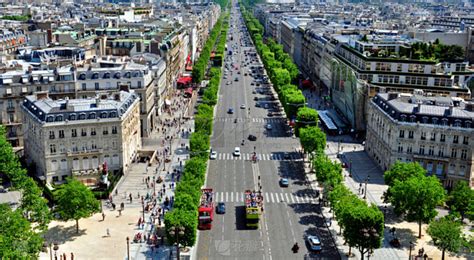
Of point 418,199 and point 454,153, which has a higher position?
point 454,153

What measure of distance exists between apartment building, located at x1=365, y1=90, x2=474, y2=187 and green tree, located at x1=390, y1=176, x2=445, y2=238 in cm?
2385

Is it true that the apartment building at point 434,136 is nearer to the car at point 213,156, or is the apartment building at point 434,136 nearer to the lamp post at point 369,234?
the car at point 213,156

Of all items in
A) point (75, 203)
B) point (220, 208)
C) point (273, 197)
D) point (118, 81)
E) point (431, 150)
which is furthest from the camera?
point (118, 81)

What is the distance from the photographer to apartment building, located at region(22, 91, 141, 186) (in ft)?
356

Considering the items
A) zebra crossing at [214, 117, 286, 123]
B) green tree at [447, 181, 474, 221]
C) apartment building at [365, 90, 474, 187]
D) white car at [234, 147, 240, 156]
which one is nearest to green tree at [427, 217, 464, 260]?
green tree at [447, 181, 474, 221]

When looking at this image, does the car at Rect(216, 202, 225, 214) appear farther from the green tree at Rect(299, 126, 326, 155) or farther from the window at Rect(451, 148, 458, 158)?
the window at Rect(451, 148, 458, 158)

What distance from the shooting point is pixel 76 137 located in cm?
11012

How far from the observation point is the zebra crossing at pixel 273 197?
347 ft

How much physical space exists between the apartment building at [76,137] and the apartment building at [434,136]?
56.3m

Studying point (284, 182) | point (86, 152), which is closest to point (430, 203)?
point (284, 182)

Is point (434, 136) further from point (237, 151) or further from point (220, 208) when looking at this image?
point (220, 208)

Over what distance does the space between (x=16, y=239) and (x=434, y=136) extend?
3167 inches

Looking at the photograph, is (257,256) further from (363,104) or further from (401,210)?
(363,104)

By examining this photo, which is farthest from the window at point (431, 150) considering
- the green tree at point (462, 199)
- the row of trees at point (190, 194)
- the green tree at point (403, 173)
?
the row of trees at point (190, 194)
